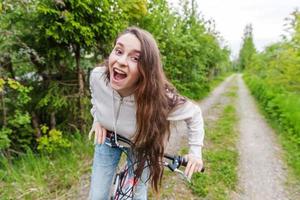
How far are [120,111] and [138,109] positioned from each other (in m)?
0.17

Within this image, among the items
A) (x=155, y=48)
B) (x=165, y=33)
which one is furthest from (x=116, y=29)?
(x=165, y=33)

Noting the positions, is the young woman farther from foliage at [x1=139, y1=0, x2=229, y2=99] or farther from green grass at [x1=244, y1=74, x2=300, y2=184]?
foliage at [x1=139, y1=0, x2=229, y2=99]

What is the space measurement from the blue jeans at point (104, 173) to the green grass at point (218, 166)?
1751 mm

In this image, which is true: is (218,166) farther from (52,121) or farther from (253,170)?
(52,121)

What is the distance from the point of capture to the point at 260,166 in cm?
501

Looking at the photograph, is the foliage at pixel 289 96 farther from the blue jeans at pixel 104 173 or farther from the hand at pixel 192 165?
the hand at pixel 192 165

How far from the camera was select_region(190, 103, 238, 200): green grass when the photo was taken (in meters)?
3.79

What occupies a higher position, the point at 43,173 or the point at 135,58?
the point at 135,58

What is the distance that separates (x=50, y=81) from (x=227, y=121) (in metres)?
5.32

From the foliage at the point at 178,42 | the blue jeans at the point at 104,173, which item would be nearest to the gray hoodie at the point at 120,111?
the blue jeans at the point at 104,173

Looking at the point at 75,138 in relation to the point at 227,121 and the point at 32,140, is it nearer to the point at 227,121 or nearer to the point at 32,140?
the point at 32,140

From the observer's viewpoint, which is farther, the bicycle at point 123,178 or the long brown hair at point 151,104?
the bicycle at point 123,178

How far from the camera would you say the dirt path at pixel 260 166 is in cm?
401

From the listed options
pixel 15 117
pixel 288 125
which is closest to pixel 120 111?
pixel 15 117
